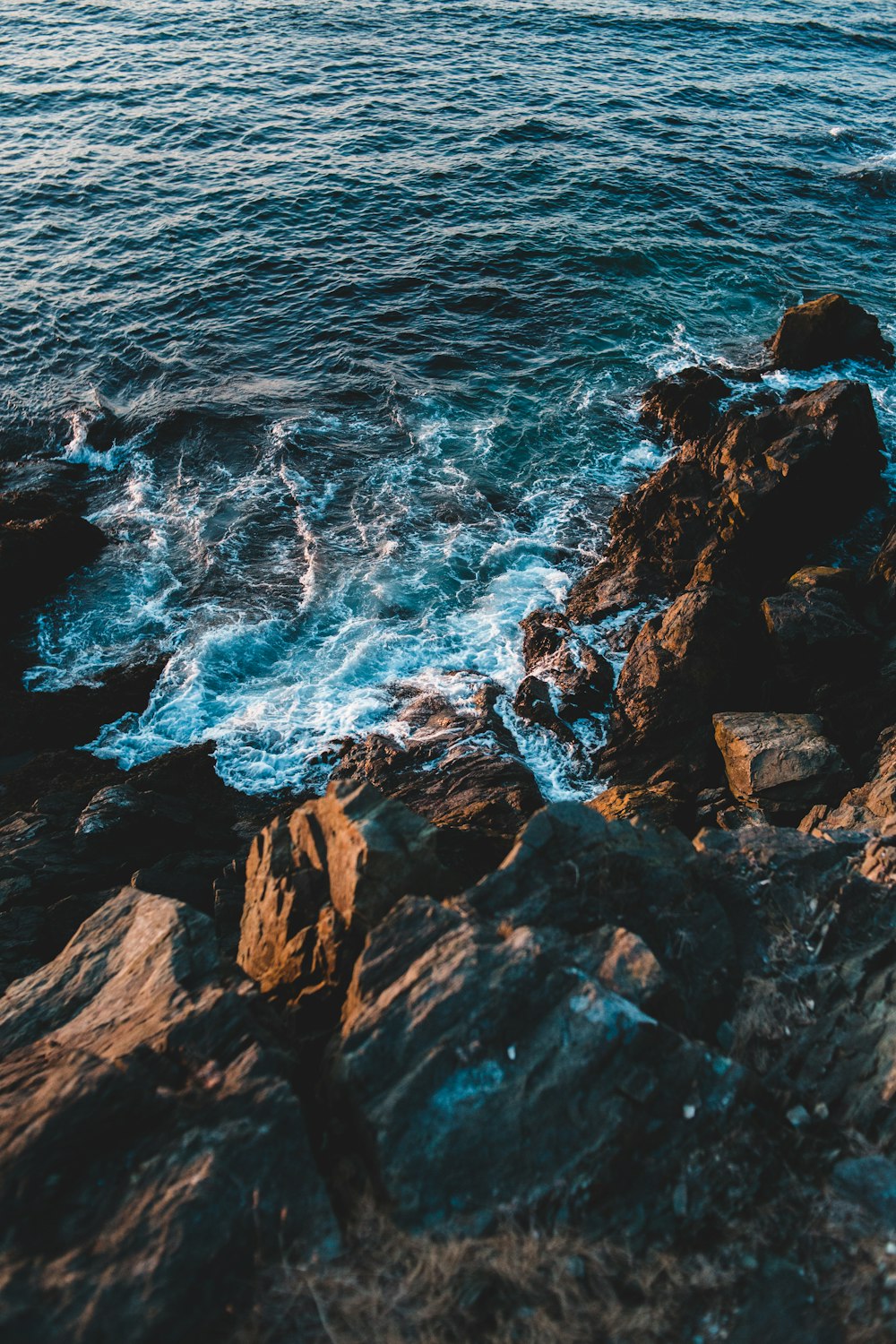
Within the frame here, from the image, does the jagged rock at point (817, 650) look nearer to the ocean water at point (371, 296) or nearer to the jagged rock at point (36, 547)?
the ocean water at point (371, 296)

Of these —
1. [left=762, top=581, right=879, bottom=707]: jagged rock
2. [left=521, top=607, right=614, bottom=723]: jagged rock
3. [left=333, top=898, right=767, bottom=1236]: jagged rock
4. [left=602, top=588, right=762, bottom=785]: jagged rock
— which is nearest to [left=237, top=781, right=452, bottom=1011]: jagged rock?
[left=333, top=898, right=767, bottom=1236]: jagged rock

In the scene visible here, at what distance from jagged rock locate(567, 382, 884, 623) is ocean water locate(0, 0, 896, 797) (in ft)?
6.02

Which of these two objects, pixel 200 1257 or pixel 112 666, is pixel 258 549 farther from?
pixel 200 1257

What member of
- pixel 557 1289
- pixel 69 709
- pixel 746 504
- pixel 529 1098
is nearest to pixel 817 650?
pixel 746 504

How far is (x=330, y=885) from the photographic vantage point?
1062cm

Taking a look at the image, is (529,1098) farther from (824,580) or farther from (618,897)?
(824,580)

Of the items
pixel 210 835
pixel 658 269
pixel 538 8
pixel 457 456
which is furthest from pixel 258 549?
pixel 538 8

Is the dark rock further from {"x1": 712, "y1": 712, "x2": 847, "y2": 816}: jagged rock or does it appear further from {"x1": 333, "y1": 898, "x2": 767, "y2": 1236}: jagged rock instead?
{"x1": 712, "y1": 712, "x2": 847, "y2": 816}: jagged rock

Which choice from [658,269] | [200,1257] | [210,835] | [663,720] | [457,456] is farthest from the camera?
[658,269]

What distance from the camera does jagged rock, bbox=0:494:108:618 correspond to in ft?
73.0

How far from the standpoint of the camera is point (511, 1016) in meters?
8.41

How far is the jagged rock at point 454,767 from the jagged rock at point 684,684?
7.97 feet

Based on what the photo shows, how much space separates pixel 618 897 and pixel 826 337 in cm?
2663

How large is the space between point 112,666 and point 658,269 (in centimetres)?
2779
